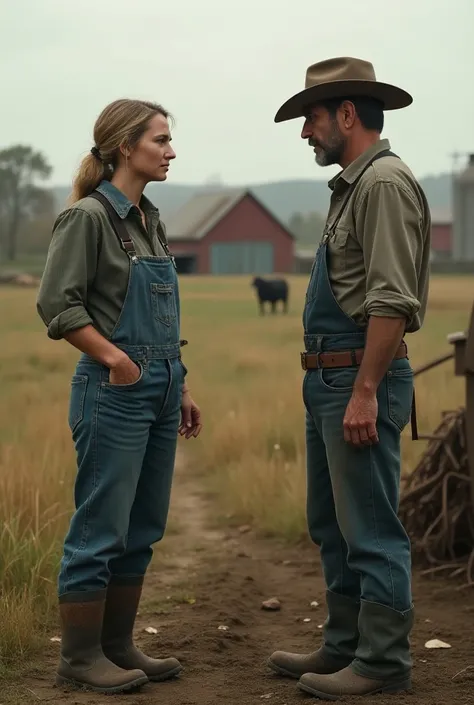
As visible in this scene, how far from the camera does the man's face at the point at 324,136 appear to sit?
386 centimetres

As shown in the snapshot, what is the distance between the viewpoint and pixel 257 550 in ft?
20.7

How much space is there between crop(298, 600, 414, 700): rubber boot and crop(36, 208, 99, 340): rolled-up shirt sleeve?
1.25 meters

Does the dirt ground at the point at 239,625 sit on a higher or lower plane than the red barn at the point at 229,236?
lower

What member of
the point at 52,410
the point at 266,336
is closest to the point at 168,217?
the point at 266,336

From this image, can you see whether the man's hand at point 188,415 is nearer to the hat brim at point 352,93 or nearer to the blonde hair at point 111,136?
the blonde hair at point 111,136

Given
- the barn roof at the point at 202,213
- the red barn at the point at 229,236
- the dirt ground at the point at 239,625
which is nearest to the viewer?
the dirt ground at the point at 239,625

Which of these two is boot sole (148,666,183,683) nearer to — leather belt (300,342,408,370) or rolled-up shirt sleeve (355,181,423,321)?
leather belt (300,342,408,370)

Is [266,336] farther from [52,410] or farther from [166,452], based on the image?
[166,452]

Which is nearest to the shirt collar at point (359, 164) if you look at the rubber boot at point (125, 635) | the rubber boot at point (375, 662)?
the rubber boot at point (375, 662)

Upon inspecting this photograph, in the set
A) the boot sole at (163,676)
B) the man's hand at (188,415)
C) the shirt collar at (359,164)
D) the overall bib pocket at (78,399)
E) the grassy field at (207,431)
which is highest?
the shirt collar at (359,164)


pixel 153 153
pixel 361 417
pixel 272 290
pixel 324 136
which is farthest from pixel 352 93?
pixel 272 290

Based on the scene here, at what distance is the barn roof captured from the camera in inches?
1368

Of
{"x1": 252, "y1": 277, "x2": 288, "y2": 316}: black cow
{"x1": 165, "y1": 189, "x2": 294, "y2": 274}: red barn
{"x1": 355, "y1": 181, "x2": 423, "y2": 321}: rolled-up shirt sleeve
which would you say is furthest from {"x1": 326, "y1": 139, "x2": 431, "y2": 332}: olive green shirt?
{"x1": 165, "y1": 189, "x2": 294, "y2": 274}: red barn

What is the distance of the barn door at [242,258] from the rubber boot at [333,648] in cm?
3081
